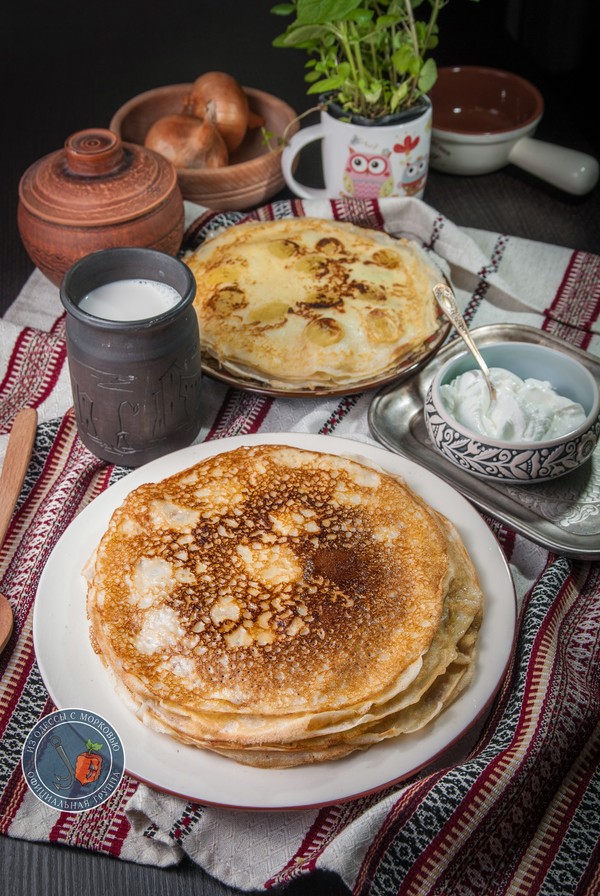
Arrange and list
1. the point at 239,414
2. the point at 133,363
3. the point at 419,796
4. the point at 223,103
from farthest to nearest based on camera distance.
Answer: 1. the point at 223,103
2. the point at 239,414
3. the point at 133,363
4. the point at 419,796

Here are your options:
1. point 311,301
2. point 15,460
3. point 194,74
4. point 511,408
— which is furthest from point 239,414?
point 194,74

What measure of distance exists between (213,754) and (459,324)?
88 cm

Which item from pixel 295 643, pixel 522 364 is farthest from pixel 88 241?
pixel 295 643

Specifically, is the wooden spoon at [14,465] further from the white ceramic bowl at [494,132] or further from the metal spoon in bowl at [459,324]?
the white ceramic bowl at [494,132]

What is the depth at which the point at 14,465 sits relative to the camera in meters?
1.61

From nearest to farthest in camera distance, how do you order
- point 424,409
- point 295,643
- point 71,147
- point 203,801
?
point 203,801 < point 295,643 < point 424,409 < point 71,147

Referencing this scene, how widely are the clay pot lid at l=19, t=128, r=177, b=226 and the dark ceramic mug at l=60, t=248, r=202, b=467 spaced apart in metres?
0.28

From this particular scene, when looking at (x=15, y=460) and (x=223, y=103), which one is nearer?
(x=15, y=460)

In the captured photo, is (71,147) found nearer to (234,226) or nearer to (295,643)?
(234,226)

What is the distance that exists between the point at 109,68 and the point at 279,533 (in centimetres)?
216

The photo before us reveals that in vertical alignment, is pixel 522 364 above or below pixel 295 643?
above

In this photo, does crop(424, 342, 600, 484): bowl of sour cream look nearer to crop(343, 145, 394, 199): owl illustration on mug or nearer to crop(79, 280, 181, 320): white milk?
crop(79, 280, 181, 320): white milk

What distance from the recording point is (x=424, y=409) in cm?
163

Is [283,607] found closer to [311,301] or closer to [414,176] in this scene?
[311,301]
